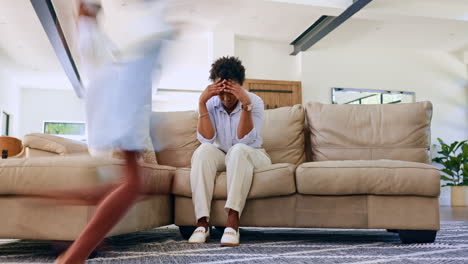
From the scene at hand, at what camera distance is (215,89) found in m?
2.32

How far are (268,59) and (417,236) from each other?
561 centimetres

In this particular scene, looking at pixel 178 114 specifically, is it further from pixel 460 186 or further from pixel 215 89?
pixel 460 186

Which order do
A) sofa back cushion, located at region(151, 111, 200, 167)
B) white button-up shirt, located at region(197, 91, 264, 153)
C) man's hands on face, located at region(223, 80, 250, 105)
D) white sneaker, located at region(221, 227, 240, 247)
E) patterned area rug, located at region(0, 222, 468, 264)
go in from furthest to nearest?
sofa back cushion, located at region(151, 111, 200, 167) → white button-up shirt, located at region(197, 91, 264, 153) → man's hands on face, located at region(223, 80, 250, 105) → white sneaker, located at region(221, 227, 240, 247) → patterned area rug, located at region(0, 222, 468, 264)

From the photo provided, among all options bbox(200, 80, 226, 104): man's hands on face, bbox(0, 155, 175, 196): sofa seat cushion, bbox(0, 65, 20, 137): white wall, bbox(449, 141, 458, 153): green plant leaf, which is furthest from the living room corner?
bbox(0, 65, 20, 137): white wall

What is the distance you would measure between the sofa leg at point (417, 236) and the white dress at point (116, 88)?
4.99 ft

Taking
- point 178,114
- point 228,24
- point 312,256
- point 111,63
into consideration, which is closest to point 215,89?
point 178,114

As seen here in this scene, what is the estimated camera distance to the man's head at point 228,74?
2346 mm

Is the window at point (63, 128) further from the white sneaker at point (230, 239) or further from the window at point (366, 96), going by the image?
the white sneaker at point (230, 239)

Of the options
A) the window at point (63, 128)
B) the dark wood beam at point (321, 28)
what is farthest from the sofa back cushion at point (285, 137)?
the window at point (63, 128)

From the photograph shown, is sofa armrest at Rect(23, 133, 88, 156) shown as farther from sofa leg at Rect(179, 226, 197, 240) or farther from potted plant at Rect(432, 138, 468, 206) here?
potted plant at Rect(432, 138, 468, 206)

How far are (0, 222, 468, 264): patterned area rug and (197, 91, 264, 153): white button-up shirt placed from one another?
517 mm

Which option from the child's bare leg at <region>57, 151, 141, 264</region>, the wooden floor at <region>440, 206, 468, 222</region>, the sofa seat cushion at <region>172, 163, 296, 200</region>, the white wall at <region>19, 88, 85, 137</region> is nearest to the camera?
the child's bare leg at <region>57, 151, 141, 264</region>

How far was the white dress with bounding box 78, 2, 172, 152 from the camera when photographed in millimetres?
1115

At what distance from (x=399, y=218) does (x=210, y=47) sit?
5.34m
